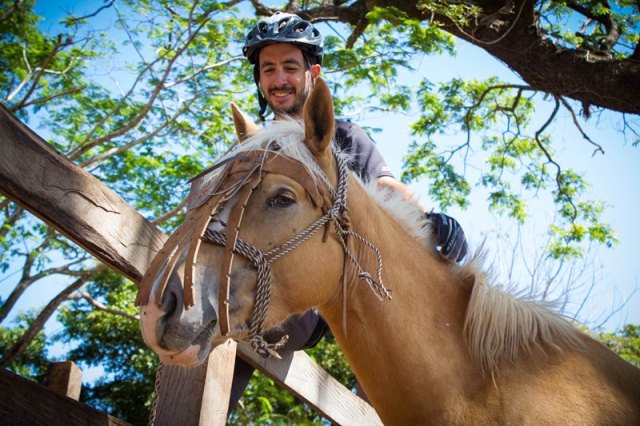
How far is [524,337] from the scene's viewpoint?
2.45 metres

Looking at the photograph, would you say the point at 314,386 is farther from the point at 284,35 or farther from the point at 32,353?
the point at 32,353

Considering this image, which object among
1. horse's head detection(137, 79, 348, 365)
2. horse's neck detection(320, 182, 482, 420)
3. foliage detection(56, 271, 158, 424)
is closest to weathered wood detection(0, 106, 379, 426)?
horse's head detection(137, 79, 348, 365)

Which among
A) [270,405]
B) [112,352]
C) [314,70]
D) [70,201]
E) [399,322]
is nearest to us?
[70,201]

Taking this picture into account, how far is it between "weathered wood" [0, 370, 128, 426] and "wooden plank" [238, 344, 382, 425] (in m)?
1.04

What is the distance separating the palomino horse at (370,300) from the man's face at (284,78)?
2.92 ft

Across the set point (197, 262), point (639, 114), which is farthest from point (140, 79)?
point (197, 262)

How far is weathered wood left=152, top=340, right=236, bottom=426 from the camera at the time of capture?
256 centimetres

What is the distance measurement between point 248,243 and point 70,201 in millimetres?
677

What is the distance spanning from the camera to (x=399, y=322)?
93.5 inches

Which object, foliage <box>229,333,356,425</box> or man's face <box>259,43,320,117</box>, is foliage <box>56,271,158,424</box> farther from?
man's face <box>259,43,320,117</box>

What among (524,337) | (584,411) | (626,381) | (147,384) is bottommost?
(584,411)

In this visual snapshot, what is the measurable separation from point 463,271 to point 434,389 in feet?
2.14

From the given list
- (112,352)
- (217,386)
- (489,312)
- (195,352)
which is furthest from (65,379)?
(112,352)

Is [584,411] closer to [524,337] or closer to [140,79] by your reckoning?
[524,337]
